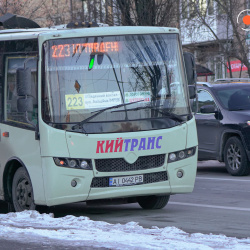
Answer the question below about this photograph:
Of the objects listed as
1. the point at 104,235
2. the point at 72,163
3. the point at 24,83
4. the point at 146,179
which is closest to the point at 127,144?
the point at 146,179

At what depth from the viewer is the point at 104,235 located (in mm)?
9148

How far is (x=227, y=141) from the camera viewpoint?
17812mm

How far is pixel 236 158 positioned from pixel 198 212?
5.92 metres

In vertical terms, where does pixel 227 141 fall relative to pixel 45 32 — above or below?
below

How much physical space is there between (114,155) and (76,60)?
1.34 metres

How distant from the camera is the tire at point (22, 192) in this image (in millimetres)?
11453

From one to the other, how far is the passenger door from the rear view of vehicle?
6.47 metres

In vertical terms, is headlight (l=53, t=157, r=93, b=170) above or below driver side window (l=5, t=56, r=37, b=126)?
below

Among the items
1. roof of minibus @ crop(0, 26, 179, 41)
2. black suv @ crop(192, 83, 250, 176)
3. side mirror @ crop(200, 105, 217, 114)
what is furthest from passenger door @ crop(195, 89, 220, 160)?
roof of minibus @ crop(0, 26, 179, 41)

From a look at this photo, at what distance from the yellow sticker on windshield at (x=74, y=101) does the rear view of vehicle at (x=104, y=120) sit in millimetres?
13

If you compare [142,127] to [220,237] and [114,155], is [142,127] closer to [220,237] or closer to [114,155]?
[114,155]

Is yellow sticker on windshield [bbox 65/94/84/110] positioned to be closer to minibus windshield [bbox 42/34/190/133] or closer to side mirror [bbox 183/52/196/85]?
minibus windshield [bbox 42/34/190/133]

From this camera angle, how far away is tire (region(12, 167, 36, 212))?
11453 millimetres

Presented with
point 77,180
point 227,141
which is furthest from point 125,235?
point 227,141
